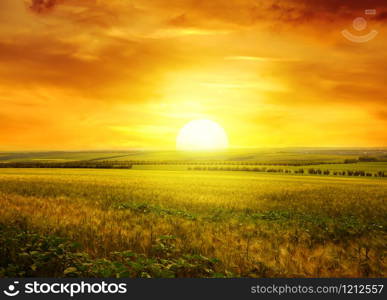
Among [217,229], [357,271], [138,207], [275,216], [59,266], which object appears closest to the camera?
[59,266]

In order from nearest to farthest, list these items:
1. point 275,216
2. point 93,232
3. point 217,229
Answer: point 93,232, point 217,229, point 275,216

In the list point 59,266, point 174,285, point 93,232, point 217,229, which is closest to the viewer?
point 174,285

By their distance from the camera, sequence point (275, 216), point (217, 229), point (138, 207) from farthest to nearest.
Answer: point (138, 207) → point (275, 216) → point (217, 229)

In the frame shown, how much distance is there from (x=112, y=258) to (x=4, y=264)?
6.19 ft

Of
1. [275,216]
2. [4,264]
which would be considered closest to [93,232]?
[4,264]

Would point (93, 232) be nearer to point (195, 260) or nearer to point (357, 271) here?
point (195, 260)

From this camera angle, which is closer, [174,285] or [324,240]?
[174,285]

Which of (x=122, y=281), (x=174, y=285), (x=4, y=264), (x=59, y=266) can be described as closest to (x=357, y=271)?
(x=174, y=285)

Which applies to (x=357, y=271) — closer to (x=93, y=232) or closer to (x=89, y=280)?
(x=89, y=280)

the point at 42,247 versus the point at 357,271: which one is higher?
the point at 42,247

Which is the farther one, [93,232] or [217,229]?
[217,229]

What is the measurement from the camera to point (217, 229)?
940 centimetres

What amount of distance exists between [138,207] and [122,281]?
885cm

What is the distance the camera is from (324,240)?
8.71m
